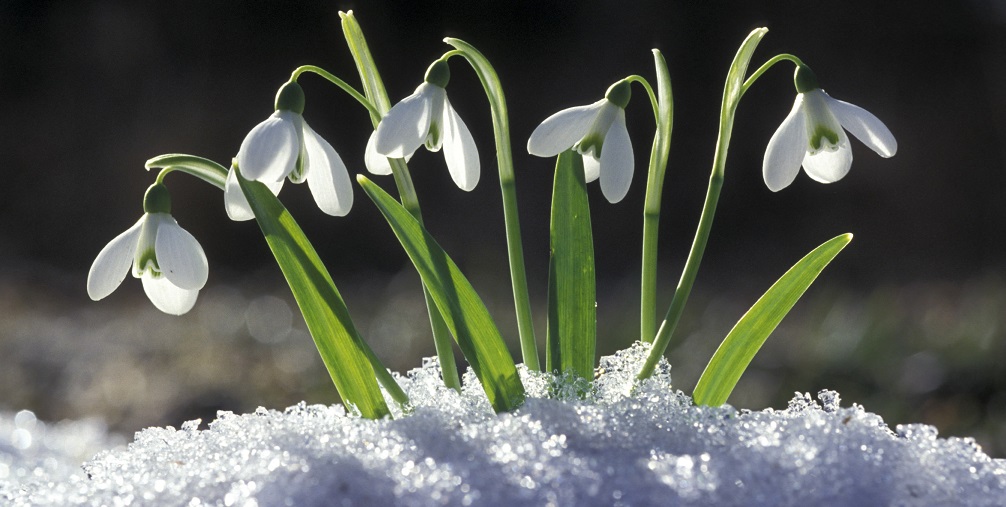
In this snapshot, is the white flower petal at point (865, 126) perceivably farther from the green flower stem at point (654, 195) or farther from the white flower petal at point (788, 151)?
the green flower stem at point (654, 195)

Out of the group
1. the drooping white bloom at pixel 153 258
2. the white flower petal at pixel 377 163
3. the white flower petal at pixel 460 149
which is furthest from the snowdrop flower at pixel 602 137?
the drooping white bloom at pixel 153 258

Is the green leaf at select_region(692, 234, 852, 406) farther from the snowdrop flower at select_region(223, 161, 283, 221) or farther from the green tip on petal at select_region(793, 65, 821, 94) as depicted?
the snowdrop flower at select_region(223, 161, 283, 221)

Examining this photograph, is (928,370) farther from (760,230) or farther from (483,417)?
(760,230)

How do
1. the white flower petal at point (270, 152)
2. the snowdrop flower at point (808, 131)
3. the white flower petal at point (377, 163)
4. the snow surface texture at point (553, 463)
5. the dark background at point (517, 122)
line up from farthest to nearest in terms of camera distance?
the dark background at point (517, 122) < the white flower petal at point (377, 163) < the snowdrop flower at point (808, 131) < the white flower petal at point (270, 152) < the snow surface texture at point (553, 463)

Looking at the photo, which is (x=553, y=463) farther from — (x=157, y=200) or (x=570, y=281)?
(x=157, y=200)

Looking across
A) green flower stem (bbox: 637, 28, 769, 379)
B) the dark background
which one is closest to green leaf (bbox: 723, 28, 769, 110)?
green flower stem (bbox: 637, 28, 769, 379)

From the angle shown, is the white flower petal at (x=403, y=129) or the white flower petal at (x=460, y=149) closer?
the white flower petal at (x=403, y=129)

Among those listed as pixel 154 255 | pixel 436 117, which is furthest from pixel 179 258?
pixel 436 117
